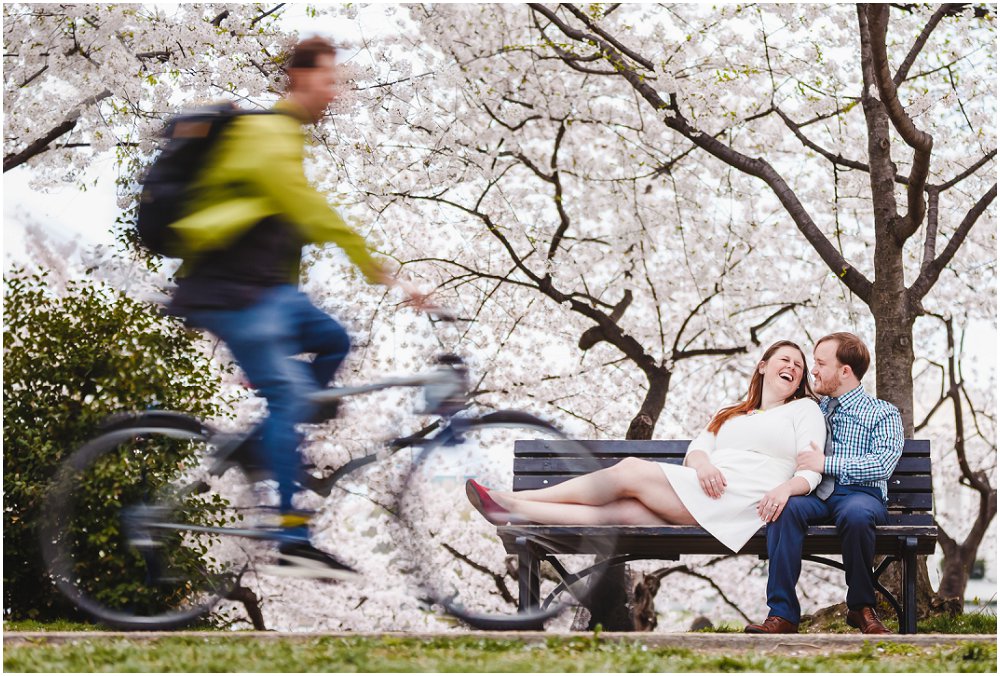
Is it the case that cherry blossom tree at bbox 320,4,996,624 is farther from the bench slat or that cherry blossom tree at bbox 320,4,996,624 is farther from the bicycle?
the bicycle

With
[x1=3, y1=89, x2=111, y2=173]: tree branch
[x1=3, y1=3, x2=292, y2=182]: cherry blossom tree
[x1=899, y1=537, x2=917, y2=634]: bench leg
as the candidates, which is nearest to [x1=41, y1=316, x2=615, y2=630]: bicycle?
[x1=899, y1=537, x2=917, y2=634]: bench leg

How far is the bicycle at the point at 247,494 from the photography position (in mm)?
3715

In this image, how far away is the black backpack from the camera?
3381 mm

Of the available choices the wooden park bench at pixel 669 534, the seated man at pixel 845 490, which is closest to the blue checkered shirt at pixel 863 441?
the seated man at pixel 845 490

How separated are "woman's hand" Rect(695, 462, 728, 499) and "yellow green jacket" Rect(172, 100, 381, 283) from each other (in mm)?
1962

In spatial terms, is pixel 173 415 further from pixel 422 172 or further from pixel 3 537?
pixel 422 172

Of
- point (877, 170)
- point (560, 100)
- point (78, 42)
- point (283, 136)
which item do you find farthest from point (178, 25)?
point (877, 170)

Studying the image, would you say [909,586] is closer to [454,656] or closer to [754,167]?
[454,656]

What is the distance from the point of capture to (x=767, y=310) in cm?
944

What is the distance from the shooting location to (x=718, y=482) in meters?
4.24

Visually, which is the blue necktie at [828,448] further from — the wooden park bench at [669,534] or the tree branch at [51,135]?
the tree branch at [51,135]

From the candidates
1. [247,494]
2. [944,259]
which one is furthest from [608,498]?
[944,259]

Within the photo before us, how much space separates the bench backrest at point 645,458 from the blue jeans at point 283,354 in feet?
4.41

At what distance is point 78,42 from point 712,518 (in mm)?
5600
